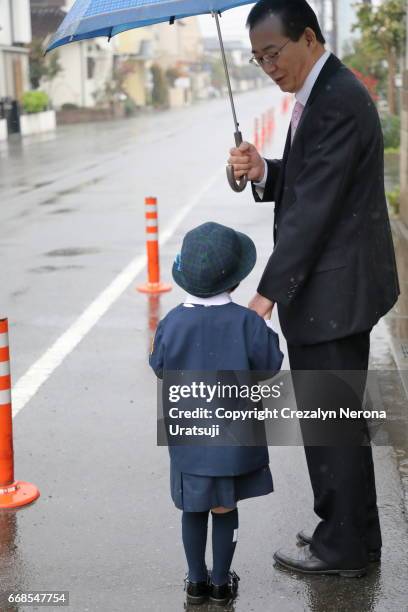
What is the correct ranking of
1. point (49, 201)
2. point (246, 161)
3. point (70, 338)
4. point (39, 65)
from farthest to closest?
1. point (39, 65)
2. point (49, 201)
3. point (70, 338)
4. point (246, 161)

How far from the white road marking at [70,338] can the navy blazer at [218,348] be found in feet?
8.98

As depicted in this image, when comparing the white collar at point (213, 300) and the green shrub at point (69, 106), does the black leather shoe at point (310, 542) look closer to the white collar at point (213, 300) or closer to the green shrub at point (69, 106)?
the white collar at point (213, 300)

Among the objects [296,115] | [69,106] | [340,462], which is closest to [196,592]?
[340,462]

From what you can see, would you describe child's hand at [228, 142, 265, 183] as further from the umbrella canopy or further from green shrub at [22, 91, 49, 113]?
green shrub at [22, 91, 49, 113]

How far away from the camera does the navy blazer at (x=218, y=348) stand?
10.9 feet

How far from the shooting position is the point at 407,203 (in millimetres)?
12188

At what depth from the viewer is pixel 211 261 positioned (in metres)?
3.29

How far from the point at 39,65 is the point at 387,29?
27.4 m

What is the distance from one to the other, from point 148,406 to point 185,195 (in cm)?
1138

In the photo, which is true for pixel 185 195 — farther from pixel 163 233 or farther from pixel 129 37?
pixel 129 37

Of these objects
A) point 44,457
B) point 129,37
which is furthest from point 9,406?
point 129,37

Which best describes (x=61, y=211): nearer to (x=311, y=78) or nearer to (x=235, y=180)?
(x=235, y=180)

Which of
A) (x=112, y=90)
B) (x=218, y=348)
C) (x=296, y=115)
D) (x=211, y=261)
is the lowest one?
(x=218, y=348)

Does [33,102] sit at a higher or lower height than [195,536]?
higher
